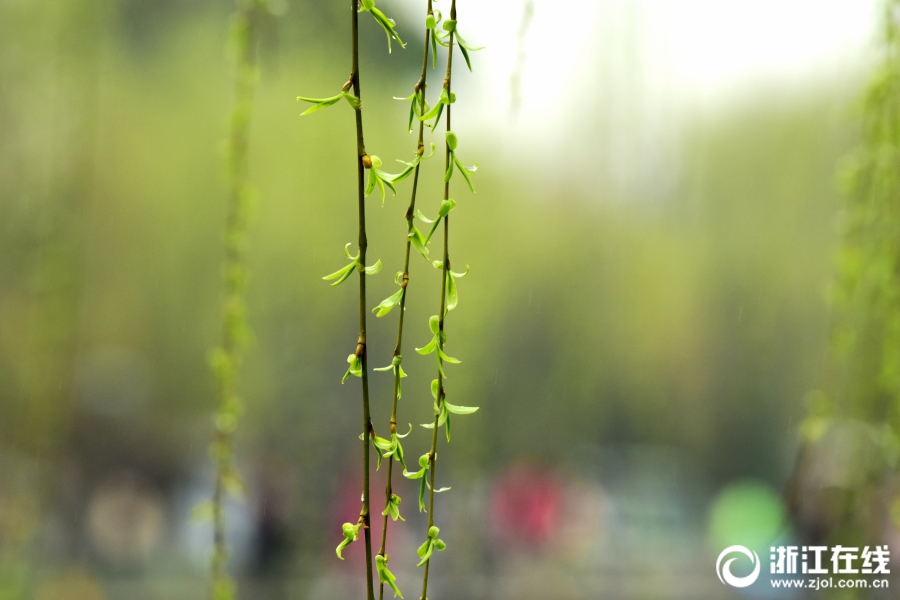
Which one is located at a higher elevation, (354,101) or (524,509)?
(354,101)

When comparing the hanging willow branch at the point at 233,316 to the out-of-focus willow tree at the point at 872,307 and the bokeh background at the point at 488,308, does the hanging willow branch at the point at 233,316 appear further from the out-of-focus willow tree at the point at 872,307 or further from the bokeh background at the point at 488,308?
the bokeh background at the point at 488,308

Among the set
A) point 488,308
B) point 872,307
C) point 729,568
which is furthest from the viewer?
point 488,308

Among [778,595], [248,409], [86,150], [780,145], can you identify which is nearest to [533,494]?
[778,595]

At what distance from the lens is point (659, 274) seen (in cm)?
144

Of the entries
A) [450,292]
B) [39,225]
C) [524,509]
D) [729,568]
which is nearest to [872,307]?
[450,292]

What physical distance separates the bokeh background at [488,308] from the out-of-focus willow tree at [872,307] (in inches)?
24.7

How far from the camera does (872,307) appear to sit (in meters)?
0.67

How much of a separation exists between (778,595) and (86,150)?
1434 millimetres

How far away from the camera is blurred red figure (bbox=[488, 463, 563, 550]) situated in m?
1.41

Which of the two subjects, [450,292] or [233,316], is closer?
[450,292]

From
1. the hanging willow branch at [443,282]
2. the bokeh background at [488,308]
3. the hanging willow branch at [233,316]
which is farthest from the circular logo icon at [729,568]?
the hanging willow branch at [443,282]

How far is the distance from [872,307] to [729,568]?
2.22 ft

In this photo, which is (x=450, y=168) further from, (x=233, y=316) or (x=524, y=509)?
(x=524, y=509)

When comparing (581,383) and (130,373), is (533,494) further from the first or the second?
(130,373)
